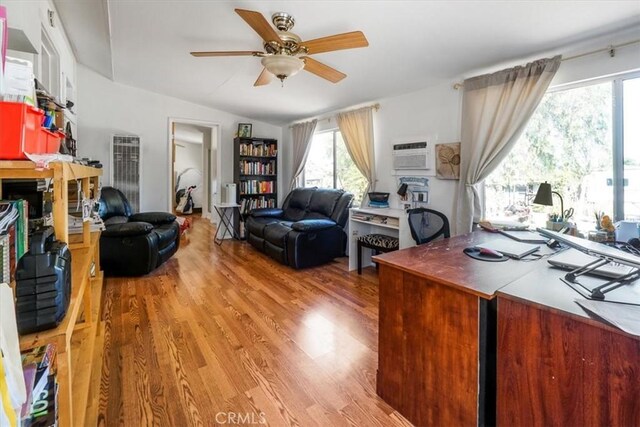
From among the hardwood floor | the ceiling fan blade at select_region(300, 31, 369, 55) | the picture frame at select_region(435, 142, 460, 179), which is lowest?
the hardwood floor

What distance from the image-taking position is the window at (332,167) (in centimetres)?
461

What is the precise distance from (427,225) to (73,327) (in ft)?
10.0

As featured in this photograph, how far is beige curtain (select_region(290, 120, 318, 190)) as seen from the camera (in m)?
5.22

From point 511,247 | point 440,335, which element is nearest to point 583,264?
point 511,247

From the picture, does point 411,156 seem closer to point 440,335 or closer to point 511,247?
point 511,247

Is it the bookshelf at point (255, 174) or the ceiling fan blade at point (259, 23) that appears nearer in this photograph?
the ceiling fan blade at point (259, 23)

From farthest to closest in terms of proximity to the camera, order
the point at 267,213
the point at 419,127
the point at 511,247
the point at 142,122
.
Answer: the point at 267,213, the point at 142,122, the point at 419,127, the point at 511,247

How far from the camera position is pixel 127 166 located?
4.68m

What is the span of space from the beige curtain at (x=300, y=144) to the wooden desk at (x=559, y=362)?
4419mm

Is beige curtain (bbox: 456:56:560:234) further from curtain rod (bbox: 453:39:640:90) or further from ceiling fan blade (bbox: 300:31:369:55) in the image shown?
ceiling fan blade (bbox: 300:31:369:55)

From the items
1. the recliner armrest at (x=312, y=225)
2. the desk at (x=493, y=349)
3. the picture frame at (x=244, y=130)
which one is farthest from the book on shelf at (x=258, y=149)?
the desk at (x=493, y=349)

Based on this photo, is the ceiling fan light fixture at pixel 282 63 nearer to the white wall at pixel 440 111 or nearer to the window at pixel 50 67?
the white wall at pixel 440 111

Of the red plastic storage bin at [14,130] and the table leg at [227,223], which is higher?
the red plastic storage bin at [14,130]

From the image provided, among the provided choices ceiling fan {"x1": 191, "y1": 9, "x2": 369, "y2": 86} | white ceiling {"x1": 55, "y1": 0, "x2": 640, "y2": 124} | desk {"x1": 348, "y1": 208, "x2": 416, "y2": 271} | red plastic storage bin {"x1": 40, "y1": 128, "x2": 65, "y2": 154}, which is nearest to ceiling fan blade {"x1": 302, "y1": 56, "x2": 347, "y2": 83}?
ceiling fan {"x1": 191, "y1": 9, "x2": 369, "y2": 86}
